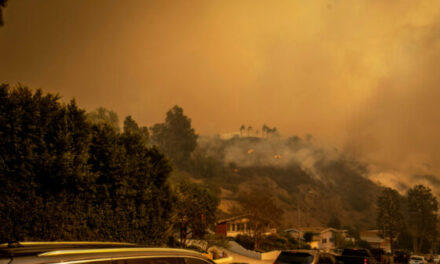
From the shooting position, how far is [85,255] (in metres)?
3.41

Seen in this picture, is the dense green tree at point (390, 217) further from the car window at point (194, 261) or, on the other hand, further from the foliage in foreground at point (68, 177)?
the car window at point (194, 261)

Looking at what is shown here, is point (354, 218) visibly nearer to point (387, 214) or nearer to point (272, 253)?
point (387, 214)

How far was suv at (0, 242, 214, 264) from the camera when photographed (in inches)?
121

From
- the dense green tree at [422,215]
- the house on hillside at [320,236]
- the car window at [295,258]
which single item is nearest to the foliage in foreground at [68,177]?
the car window at [295,258]

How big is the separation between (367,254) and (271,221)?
2796cm

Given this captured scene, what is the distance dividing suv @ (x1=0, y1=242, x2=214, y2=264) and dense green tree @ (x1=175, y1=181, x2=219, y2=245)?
2526 cm

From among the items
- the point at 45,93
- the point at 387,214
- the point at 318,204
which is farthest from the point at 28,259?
the point at 318,204

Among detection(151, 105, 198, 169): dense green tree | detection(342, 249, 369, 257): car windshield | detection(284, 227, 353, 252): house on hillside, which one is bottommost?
detection(284, 227, 353, 252): house on hillside

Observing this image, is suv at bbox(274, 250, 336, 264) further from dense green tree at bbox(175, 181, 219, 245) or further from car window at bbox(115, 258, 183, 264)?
dense green tree at bbox(175, 181, 219, 245)

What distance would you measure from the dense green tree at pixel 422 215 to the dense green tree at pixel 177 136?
86.4m

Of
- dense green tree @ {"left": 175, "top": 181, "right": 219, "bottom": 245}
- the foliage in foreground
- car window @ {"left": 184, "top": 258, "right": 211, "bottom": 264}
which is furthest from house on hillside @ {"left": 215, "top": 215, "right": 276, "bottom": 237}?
car window @ {"left": 184, "top": 258, "right": 211, "bottom": 264}

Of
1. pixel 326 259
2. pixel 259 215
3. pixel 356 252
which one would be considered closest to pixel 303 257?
pixel 326 259

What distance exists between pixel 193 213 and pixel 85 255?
94.1 feet

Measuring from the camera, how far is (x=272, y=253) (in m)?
39.8
